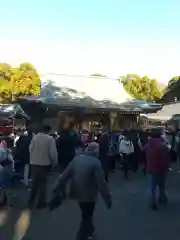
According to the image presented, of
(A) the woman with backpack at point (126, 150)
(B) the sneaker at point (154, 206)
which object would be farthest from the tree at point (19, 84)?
(B) the sneaker at point (154, 206)

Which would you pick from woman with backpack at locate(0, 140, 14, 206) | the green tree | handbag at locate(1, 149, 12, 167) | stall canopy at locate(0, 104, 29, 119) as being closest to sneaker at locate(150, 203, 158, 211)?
woman with backpack at locate(0, 140, 14, 206)

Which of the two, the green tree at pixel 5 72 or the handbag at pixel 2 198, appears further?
the green tree at pixel 5 72

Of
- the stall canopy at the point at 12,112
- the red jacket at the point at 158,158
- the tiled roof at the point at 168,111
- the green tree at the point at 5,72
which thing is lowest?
the red jacket at the point at 158,158

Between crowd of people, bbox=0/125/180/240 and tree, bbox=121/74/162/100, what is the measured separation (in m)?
42.3

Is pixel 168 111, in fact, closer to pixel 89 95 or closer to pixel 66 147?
pixel 89 95

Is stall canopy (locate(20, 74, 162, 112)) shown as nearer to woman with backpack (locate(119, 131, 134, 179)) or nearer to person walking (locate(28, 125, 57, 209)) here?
woman with backpack (locate(119, 131, 134, 179))

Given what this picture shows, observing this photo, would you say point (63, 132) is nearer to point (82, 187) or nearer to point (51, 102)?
point (82, 187)

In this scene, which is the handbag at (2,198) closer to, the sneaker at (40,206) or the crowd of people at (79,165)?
the crowd of people at (79,165)

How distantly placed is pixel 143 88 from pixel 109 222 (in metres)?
51.9

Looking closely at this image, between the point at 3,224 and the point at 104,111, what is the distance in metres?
19.9

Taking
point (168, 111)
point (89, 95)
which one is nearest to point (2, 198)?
point (89, 95)

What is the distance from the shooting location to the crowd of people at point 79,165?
5.40m

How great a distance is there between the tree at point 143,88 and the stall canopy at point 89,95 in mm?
24452

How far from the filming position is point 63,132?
11.0 m
